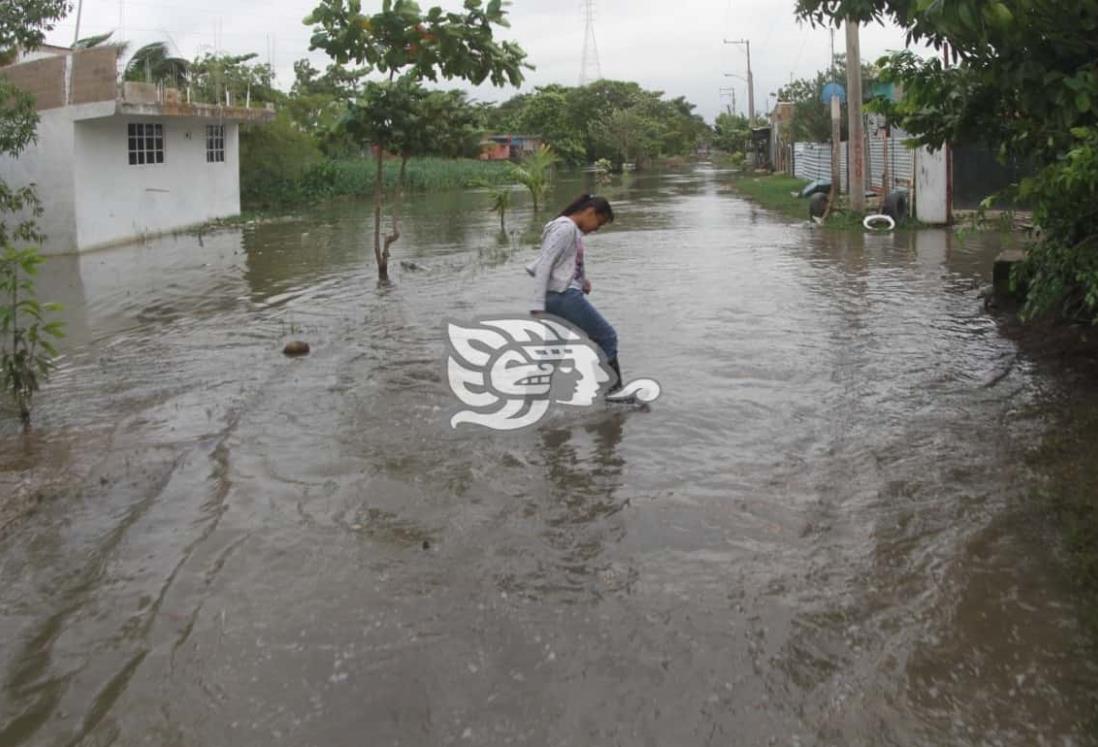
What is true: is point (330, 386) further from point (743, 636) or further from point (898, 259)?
point (898, 259)

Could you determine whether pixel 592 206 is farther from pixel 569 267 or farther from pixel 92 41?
pixel 92 41

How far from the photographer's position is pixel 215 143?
25203mm

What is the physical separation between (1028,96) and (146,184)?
65.1 feet

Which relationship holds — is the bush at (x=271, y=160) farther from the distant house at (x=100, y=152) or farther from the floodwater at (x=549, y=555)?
the floodwater at (x=549, y=555)

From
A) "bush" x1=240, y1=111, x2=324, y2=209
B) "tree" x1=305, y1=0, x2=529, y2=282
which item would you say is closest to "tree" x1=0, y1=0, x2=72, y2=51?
"tree" x1=305, y1=0, x2=529, y2=282

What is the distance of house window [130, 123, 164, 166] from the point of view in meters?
20.9

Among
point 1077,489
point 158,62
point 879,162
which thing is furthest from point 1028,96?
point 158,62

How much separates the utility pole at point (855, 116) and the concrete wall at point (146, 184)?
1462 centimetres

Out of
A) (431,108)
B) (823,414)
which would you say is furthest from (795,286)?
(823,414)

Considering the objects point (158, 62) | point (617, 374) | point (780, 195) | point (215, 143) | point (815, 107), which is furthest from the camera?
point (815, 107)

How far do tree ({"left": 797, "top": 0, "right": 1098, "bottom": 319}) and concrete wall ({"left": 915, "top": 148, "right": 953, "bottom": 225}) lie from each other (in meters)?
11.1

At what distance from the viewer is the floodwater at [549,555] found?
3316 mm

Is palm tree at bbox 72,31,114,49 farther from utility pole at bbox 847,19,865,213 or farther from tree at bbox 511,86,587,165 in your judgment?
tree at bbox 511,86,587,165

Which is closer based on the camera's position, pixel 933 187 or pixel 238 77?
pixel 933 187
